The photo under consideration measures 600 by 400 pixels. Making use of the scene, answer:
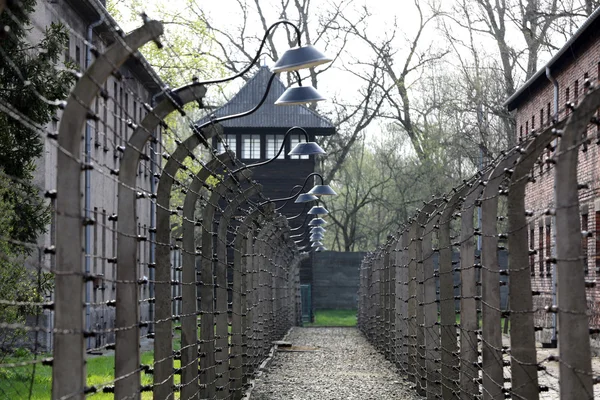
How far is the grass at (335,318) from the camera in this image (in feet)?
173

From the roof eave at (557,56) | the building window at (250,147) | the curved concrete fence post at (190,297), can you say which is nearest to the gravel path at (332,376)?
the curved concrete fence post at (190,297)

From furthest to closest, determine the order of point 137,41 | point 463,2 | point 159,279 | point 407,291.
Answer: point 463,2
point 407,291
point 159,279
point 137,41

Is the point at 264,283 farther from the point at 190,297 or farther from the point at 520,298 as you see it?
the point at 520,298

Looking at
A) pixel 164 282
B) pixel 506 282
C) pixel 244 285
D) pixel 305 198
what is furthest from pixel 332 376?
pixel 164 282

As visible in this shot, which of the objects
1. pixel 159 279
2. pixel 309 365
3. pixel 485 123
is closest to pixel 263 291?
pixel 309 365

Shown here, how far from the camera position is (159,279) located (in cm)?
952

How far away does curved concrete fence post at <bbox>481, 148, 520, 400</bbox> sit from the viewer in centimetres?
933

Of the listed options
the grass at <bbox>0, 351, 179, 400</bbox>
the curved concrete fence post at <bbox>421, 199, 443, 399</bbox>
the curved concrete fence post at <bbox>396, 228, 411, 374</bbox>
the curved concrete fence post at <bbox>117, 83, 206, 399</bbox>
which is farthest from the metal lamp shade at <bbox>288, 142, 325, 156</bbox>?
the curved concrete fence post at <bbox>117, 83, 206, 399</bbox>

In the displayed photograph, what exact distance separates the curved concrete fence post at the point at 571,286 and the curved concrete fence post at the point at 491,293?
112 inches

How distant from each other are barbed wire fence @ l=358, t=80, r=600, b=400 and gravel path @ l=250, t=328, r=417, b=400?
53 cm

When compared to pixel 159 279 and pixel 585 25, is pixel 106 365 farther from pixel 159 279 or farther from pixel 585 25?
pixel 159 279

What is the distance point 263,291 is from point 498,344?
1349 centimetres

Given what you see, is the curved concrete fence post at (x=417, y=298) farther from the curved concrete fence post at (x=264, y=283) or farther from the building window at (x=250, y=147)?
the building window at (x=250, y=147)

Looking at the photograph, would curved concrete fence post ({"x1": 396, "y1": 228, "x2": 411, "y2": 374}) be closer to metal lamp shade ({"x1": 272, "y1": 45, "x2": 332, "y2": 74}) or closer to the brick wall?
the brick wall
